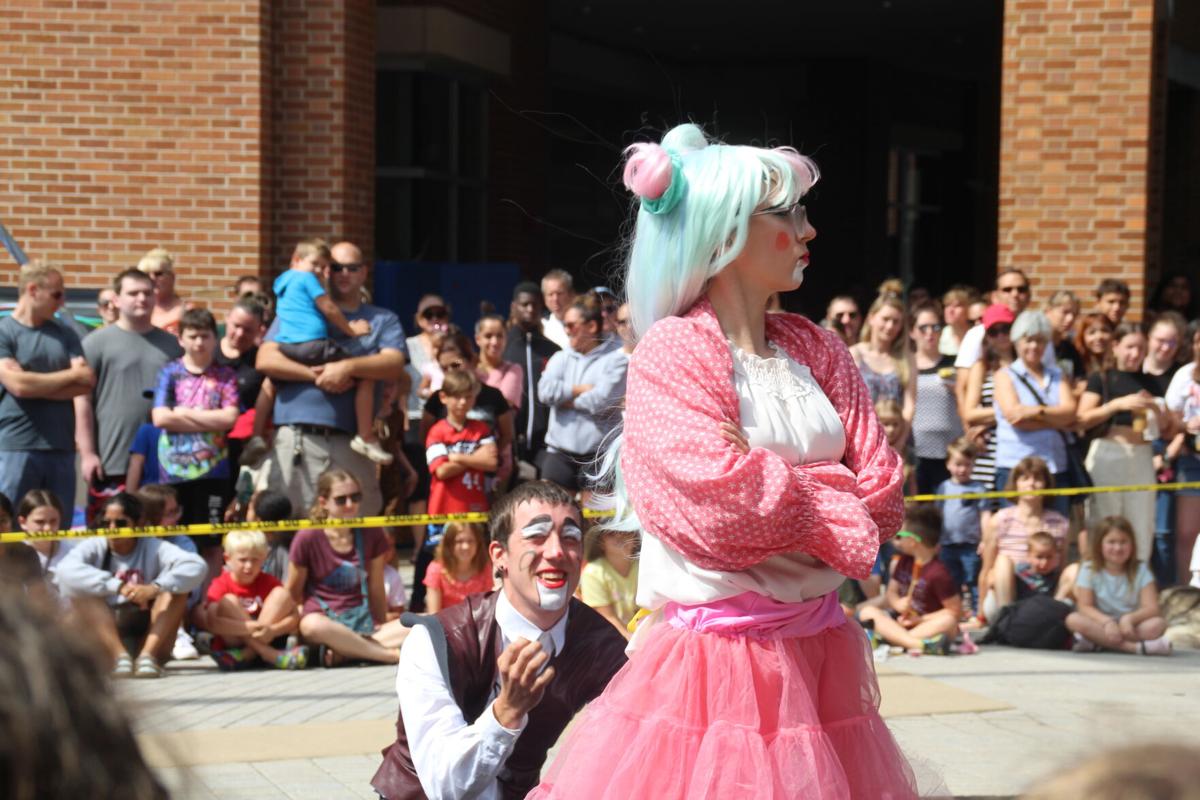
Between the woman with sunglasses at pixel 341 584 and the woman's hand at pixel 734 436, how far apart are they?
494cm

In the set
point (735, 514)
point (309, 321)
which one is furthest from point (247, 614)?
point (735, 514)

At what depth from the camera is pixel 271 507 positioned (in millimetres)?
8289

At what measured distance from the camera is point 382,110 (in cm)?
1588

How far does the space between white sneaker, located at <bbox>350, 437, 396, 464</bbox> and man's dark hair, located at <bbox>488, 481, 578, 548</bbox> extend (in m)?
4.60

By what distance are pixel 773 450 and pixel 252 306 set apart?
6.17 meters

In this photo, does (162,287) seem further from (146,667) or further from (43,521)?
(146,667)

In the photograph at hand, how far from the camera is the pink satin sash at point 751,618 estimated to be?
11.1ft

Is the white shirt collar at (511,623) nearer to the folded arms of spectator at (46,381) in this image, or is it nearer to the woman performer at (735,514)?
the woman performer at (735,514)

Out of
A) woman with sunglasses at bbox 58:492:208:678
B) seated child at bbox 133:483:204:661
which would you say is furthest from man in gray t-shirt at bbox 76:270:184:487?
woman with sunglasses at bbox 58:492:208:678

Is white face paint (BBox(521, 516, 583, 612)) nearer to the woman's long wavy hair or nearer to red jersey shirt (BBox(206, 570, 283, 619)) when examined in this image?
the woman's long wavy hair

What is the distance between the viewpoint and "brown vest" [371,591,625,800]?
3.81 meters

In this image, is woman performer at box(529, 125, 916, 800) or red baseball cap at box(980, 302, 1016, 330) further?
red baseball cap at box(980, 302, 1016, 330)

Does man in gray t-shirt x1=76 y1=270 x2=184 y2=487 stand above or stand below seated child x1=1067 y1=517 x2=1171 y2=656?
above

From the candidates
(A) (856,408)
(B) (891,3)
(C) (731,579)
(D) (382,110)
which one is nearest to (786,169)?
(A) (856,408)
